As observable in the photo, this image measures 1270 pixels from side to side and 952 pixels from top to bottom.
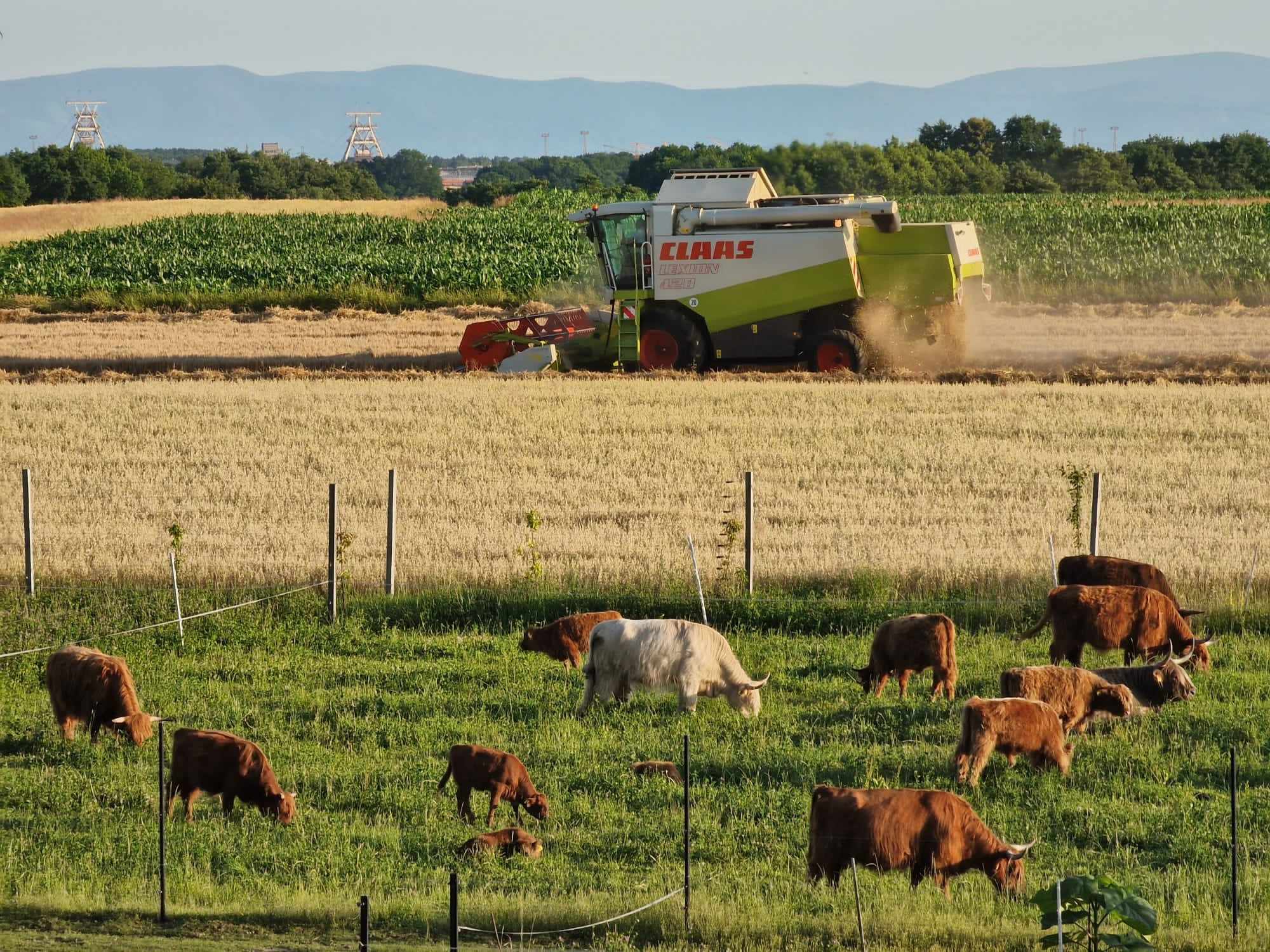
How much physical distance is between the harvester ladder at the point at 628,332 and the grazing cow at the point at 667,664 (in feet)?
64.1

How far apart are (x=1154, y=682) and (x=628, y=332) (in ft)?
67.4

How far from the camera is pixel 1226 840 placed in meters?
9.91

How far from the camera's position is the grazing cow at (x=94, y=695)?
12008 mm

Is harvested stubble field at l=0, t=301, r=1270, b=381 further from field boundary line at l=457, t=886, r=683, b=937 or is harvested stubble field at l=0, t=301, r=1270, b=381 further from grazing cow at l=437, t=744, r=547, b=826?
field boundary line at l=457, t=886, r=683, b=937

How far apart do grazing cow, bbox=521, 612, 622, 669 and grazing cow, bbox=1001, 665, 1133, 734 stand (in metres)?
3.98

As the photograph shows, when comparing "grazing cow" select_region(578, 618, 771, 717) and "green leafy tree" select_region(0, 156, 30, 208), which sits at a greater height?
"green leafy tree" select_region(0, 156, 30, 208)

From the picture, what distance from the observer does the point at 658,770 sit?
11109mm

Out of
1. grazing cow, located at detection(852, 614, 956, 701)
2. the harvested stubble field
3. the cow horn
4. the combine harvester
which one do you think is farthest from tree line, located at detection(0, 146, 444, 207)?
the cow horn

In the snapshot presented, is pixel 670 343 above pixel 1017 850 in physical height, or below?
above

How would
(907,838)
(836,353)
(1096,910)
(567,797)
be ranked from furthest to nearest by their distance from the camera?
(836,353) < (567,797) < (907,838) < (1096,910)

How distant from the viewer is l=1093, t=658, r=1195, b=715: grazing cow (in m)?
12.4

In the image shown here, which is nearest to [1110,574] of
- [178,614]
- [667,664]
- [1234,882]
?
[667,664]

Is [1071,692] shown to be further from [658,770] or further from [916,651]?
[658,770]

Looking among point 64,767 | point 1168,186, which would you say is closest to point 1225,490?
point 64,767
